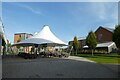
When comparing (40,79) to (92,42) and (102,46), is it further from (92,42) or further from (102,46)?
(102,46)

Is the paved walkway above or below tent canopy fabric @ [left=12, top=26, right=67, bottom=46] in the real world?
below

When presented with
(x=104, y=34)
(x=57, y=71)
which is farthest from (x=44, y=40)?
(x=104, y=34)

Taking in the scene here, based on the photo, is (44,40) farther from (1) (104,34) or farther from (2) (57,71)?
(1) (104,34)

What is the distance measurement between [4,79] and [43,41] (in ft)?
61.5

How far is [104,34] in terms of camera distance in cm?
5925

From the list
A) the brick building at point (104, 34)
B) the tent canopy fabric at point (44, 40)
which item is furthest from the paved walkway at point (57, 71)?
the brick building at point (104, 34)

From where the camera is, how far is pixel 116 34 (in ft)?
98.0

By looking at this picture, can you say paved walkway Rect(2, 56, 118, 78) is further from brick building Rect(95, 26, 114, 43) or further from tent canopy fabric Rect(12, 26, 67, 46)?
brick building Rect(95, 26, 114, 43)

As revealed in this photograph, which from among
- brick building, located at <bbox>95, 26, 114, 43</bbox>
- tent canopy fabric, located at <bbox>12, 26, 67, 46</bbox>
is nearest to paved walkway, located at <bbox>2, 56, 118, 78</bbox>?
tent canopy fabric, located at <bbox>12, 26, 67, 46</bbox>

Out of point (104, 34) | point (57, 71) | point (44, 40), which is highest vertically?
point (104, 34)

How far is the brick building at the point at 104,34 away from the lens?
5716 centimetres

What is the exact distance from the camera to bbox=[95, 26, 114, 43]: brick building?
2250 inches

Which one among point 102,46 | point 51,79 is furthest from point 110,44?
point 51,79

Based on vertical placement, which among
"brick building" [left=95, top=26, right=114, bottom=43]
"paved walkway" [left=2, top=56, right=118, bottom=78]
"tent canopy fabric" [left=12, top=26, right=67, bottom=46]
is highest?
"brick building" [left=95, top=26, right=114, bottom=43]
